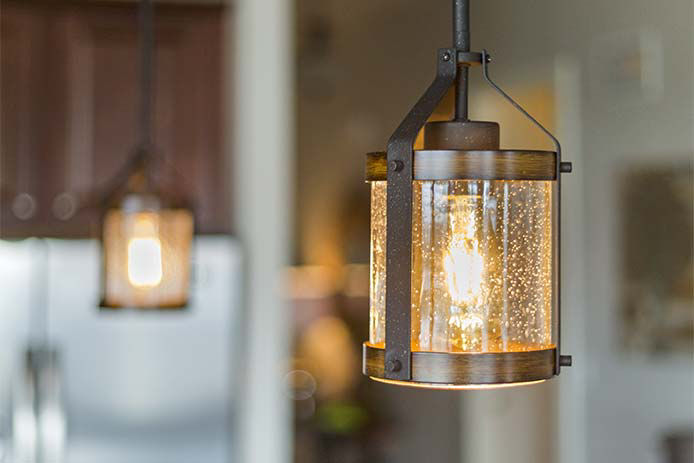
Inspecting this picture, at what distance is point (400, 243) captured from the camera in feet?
3.53

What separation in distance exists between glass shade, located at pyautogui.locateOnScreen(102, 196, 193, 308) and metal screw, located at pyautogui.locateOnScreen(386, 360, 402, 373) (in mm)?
1393

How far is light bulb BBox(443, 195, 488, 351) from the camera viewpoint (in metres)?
1.08

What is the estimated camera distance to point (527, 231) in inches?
43.7

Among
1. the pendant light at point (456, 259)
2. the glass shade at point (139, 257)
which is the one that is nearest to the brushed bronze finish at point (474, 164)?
the pendant light at point (456, 259)

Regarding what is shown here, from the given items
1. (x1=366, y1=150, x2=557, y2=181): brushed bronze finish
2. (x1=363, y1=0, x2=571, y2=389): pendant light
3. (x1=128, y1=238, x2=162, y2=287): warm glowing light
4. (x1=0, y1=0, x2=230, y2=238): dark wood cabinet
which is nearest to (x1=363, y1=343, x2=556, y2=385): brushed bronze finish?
(x1=363, y1=0, x2=571, y2=389): pendant light

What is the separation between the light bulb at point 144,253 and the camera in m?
2.40

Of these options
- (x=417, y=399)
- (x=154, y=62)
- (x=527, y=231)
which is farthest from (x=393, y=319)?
(x=417, y=399)

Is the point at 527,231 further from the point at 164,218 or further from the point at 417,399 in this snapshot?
the point at 417,399

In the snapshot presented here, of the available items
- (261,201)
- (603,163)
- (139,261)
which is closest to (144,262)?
(139,261)

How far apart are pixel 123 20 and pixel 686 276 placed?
Answer: 2.06 meters

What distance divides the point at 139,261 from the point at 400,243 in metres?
1.42

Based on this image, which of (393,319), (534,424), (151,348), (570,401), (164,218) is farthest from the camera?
(534,424)

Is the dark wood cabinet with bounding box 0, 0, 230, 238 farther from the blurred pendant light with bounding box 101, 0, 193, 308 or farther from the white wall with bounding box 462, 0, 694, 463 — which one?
the white wall with bounding box 462, 0, 694, 463

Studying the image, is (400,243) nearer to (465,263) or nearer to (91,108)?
(465,263)
